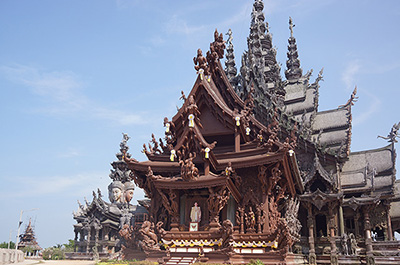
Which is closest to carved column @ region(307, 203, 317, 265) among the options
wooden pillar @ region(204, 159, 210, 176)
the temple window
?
the temple window

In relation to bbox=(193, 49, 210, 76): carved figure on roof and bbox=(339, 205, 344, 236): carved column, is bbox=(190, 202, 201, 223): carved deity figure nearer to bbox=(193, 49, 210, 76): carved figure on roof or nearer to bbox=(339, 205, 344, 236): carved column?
bbox=(193, 49, 210, 76): carved figure on roof

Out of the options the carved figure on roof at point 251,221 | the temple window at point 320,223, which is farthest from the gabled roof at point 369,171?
the carved figure on roof at point 251,221

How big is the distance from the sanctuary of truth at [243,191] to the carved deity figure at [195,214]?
0.15ft

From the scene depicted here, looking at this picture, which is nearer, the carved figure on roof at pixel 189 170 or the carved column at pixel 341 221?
the carved figure on roof at pixel 189 170

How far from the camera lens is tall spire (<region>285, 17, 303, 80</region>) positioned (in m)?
50.0

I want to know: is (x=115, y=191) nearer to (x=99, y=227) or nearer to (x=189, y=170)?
(x=99, y=227)

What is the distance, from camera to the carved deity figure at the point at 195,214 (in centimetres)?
1666

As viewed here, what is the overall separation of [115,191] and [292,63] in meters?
31.1

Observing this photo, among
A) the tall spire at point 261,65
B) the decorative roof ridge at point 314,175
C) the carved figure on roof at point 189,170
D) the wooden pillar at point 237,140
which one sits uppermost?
the tall spire at point 261,65

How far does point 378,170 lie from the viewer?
28.5 metres

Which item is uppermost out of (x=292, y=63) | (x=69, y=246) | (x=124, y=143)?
(x=292, y=63)

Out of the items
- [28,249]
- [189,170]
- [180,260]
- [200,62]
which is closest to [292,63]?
[200,62]

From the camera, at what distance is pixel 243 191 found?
17.0 meters

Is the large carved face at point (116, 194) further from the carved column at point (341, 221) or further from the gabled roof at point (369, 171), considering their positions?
the carved column at point (341, 221)
